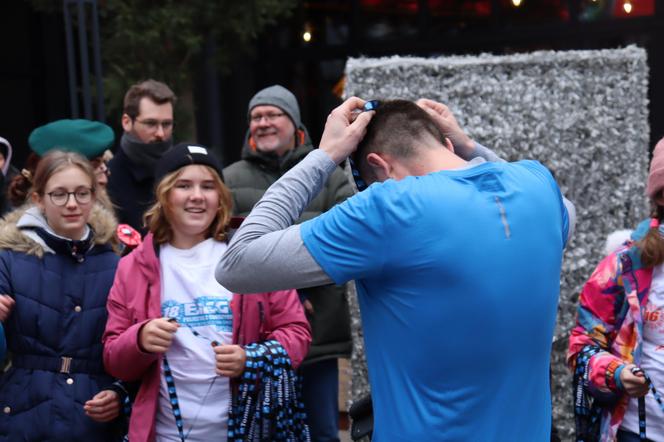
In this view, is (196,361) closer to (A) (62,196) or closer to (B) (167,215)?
(B) (167,215)

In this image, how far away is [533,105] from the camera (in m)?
6.18

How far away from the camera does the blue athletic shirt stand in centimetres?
238

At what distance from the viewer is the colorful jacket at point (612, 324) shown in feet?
12.3

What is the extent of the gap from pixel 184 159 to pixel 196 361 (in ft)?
2.77

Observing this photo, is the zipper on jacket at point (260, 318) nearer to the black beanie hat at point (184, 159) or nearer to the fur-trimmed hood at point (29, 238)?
the black beanie hat at point (184, 159)

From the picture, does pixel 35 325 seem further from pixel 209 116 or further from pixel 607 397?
pixel 209 116

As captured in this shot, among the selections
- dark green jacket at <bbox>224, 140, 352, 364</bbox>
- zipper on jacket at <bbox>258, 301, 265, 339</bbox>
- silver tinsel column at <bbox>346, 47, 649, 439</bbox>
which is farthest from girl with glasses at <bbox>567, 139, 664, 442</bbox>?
silver tinsel column at <bbox>346, 47, 649, 439</bbox>

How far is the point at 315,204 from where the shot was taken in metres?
5.04

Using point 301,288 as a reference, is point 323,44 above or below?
above

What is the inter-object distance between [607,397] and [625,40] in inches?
305

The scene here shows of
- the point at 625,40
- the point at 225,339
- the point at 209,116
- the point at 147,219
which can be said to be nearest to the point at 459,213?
the point at 225,339

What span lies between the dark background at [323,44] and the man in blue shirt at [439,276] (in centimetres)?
836

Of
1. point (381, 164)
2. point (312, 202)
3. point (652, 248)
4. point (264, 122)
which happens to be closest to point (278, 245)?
point (381, 164)

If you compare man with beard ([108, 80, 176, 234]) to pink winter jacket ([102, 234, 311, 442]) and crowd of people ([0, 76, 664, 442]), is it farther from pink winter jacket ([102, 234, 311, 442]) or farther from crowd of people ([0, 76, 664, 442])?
pink winter jacket ([102, 234, 311, 442])
